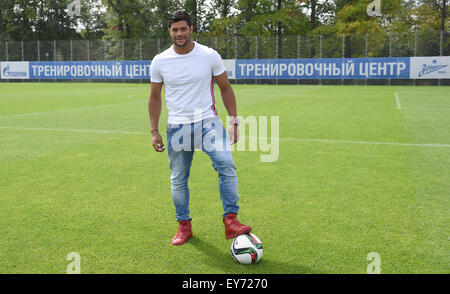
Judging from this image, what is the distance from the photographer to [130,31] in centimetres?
5497

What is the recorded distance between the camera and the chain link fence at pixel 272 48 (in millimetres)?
34188

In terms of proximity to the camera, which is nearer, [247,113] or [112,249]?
[112,249]

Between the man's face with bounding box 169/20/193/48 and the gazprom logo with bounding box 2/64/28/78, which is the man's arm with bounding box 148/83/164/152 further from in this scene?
the gazprom logo with bounding box 2/64/28/78

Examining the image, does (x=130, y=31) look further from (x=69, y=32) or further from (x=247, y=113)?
(x=247, y=113)

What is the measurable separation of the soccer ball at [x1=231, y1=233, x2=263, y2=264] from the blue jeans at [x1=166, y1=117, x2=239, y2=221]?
41 cm

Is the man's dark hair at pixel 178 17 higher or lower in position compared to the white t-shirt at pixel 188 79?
higher

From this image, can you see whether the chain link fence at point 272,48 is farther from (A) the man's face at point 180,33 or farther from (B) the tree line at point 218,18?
(A) the man's face at point 180,33

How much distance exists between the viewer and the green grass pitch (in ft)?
12.8

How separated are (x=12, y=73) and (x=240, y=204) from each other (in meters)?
41.7

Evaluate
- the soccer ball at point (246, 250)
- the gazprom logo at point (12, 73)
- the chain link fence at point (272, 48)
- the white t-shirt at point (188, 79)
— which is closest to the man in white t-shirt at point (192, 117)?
the white t-shirt at point (188, 79)

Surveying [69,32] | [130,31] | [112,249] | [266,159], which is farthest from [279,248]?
[69,32]

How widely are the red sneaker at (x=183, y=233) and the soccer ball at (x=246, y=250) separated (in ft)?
1.85

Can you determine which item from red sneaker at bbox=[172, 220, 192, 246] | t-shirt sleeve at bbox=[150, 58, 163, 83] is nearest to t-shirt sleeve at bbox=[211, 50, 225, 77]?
t-shirt sleeve at bbox=[150, 58, 163, 83]
